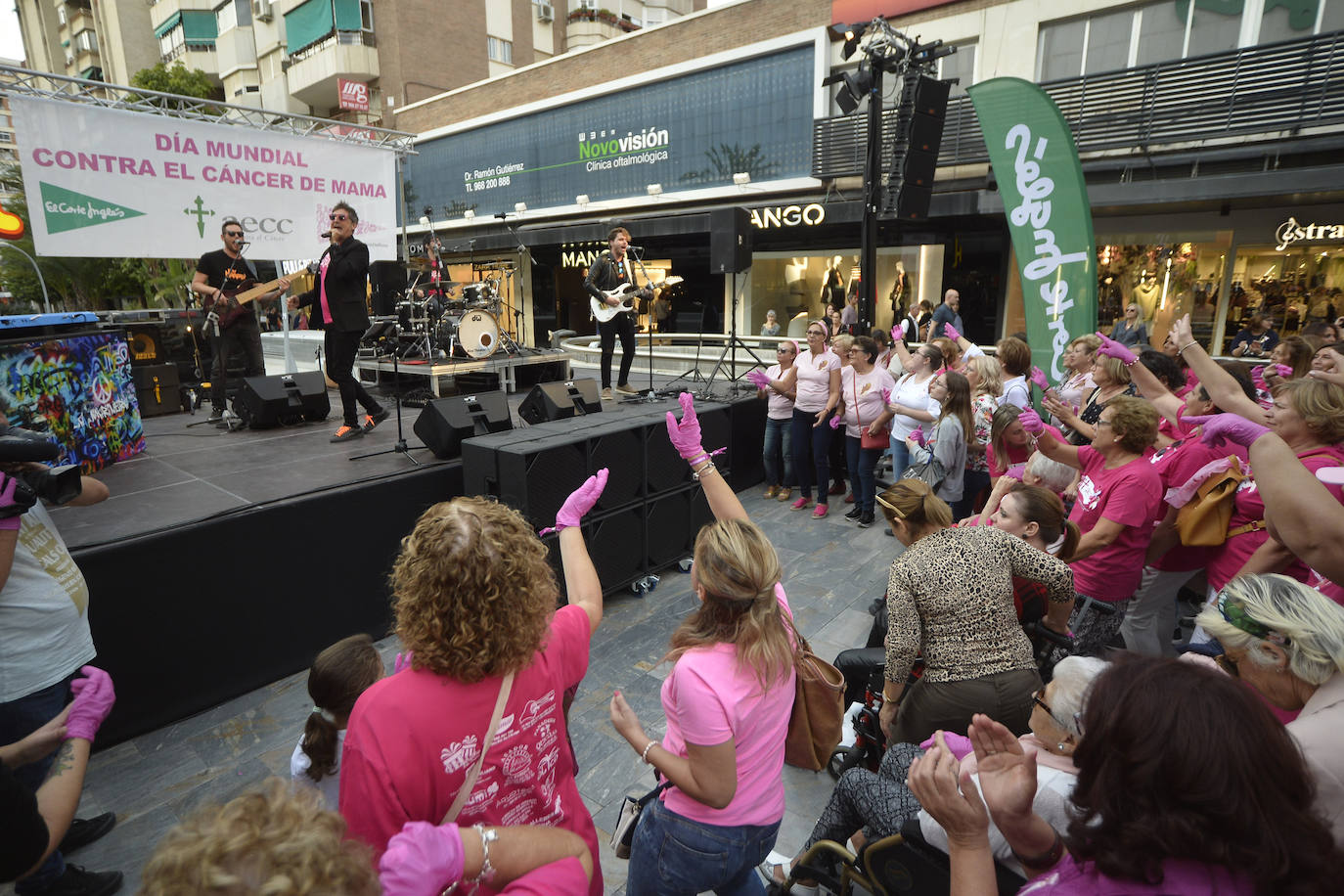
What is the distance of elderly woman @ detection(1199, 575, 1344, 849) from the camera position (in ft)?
4.24

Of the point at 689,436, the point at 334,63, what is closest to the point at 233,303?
the point at 689,436

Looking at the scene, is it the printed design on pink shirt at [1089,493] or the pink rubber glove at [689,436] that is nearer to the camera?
the pink rubber glove at [689,436]

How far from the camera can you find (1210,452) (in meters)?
2.97

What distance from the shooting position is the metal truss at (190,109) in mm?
6336

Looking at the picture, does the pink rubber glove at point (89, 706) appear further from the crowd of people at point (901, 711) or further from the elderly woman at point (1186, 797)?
the elderly woman at point (1186, 797)

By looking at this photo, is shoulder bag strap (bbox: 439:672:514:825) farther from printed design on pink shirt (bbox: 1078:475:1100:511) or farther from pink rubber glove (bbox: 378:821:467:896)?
printed design on pink shirt (bbox: 1078:475:1100:511)

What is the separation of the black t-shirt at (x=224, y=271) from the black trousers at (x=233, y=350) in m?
0.33

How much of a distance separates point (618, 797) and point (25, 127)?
8.45 metres

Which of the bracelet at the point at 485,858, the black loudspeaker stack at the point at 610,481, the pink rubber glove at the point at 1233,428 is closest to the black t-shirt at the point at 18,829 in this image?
the bracelet at the point at 485,858

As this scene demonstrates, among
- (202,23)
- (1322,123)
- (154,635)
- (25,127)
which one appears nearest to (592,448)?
(154,635)

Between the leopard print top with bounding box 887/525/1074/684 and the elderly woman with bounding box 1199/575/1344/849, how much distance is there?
0.62m

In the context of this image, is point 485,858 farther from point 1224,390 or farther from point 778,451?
point 778,451

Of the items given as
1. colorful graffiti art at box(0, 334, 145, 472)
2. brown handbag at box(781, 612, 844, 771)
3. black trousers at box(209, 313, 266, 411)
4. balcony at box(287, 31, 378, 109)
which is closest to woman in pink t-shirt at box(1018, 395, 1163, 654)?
brown handbag at box(781, 612, 844, 771)

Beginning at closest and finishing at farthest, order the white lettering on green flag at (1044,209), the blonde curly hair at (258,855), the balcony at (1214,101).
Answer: the blonde curly hair at (258,855) < the white lettering on green flag at (1044,209) < the balcony at (1214,101)
